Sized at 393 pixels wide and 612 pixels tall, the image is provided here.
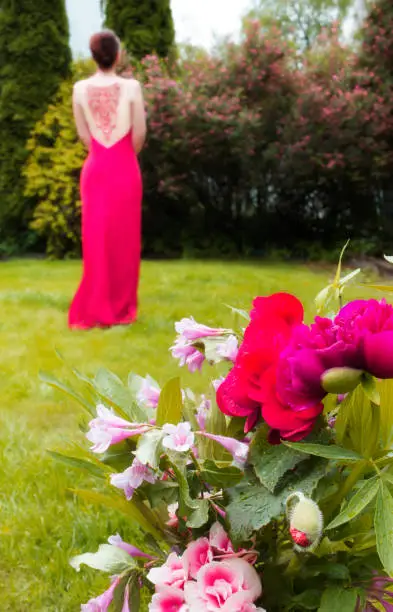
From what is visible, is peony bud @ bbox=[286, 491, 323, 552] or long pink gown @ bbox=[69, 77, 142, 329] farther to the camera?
long pink gown @ bbox=[69, 77, 142, 329]

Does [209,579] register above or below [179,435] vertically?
below

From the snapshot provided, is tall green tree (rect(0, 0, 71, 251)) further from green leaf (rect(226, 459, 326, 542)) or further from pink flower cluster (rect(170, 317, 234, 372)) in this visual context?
green leaf (rect(226, 459, 326, 542))

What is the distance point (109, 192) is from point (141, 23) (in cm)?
691

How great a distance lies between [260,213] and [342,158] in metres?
1.66

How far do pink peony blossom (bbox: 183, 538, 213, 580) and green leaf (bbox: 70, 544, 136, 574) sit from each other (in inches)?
3.9

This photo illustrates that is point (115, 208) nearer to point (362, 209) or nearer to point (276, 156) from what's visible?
point (276, 156)

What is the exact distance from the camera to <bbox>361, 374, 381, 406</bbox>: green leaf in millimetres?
794

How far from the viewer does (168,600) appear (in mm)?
905

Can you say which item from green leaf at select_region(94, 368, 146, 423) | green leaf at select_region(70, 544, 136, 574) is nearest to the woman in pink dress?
green leaf at select_region(94, 368, 146, 423)

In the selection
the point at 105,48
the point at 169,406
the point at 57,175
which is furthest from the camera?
the point at 57,175

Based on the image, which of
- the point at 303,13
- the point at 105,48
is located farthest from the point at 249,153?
the point at 303,13

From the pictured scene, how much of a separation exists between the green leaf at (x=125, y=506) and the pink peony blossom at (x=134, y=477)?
0.09 metres

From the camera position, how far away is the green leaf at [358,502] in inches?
29.0

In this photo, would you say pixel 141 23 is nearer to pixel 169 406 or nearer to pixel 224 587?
pixel 169 406
